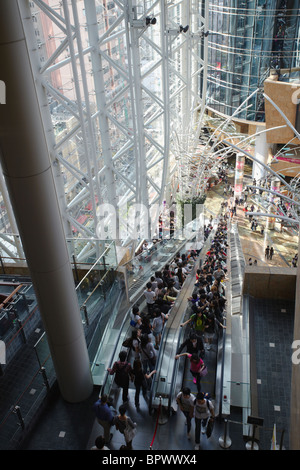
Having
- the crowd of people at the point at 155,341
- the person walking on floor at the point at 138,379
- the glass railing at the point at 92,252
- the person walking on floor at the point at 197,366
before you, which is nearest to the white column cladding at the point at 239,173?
the crowd of people at the point at 155,341

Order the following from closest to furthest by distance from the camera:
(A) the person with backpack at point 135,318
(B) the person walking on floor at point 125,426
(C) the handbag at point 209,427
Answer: (B) the person walking on floor at point 125,426, (C) the handbag at point 209,427, (A) the person with backpack at point 135,318

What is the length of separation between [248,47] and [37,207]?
34596 mm

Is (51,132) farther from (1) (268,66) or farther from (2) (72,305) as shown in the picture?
(1) (268,66)

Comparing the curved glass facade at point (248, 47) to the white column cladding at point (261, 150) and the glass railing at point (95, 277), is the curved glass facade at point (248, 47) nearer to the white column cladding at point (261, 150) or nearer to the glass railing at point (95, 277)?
the white column cladding at point (261, 150)

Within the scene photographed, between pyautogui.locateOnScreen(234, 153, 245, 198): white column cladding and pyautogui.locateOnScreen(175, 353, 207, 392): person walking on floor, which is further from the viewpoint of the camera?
pyautogui.locateOnScreen(234, 153, 245, 198): white column cladding

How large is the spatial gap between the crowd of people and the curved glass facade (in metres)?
25.0

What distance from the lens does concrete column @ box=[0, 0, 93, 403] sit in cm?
434

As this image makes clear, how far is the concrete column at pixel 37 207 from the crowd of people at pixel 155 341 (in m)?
0.69

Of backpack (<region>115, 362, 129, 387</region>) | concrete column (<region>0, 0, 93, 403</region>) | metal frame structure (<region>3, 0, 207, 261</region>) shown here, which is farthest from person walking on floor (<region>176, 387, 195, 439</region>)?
metal frame structure (<region>3, 0, 207, 261</region>)

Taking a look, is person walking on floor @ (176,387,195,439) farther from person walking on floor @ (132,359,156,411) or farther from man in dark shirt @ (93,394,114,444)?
man in dark shirt @ (93,394,114,444)

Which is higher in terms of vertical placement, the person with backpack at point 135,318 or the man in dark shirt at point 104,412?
the man in dark shirt at point 104,412

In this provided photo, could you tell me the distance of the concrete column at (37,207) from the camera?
4.34m

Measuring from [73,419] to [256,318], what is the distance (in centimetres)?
500

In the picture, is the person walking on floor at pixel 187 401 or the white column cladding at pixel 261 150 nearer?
the person walking on floor at pixel 187 401
